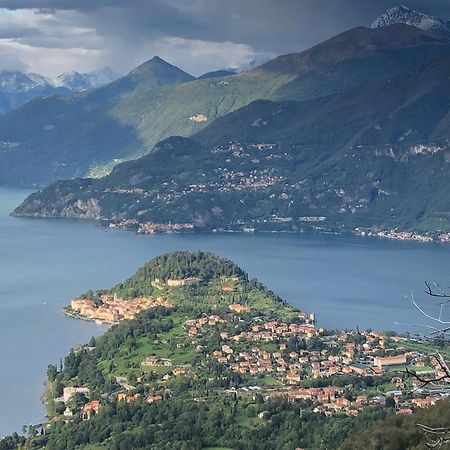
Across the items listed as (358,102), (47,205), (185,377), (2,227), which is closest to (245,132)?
(358,102)

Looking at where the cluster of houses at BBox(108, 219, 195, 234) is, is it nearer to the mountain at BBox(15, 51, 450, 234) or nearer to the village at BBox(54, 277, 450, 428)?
the mountain at BBox(15, 51, 450, 234)

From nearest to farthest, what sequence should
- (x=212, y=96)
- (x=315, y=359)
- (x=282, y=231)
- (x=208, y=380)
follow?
(x=208, y=380), (x=315, y=359), (x=282, y=231), (x=212, y=96)

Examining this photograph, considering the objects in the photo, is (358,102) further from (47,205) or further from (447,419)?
(447,419)

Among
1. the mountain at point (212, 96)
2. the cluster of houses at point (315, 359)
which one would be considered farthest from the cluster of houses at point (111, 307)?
the mountain at point (212, 96)

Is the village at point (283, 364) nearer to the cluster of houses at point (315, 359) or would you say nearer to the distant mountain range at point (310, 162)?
the cluster of houses at point (315, 359)

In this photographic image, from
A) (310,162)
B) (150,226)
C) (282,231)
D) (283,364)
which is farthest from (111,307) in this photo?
(310,162)

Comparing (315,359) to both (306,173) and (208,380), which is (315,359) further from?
(306,173)

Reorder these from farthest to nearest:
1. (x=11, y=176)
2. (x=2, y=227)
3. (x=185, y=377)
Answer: (x=11, y=176), (x=2, y=227), (x=185, y=377)
